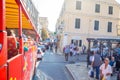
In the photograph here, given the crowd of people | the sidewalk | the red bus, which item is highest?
the red bus

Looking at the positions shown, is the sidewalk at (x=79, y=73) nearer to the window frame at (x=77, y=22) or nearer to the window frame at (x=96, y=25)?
the window frame at (x=77, y=22)

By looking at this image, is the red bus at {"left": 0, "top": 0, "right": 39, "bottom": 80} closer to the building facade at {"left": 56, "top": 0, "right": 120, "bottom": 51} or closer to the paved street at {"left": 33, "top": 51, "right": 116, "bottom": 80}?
the paved street at {"left": 33, "top": 51, "right": 116, "bottom": 80}

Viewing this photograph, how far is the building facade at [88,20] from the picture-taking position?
131 ft

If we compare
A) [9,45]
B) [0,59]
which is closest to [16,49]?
[9,45]

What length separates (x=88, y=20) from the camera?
134ft

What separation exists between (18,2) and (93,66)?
444 inches

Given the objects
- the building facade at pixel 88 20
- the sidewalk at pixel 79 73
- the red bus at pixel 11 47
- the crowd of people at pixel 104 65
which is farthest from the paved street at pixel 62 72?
the building facade at pixel 88 20

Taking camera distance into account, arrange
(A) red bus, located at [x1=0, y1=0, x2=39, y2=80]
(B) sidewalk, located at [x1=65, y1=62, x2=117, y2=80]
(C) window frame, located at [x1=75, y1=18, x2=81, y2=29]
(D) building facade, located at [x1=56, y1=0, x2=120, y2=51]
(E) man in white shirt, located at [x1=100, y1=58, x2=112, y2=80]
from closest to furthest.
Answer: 1. (A) red bus, located at [x1=0, y1=0, x2=39, y2=80]
2. (E) man in white shirt, located at [x1=100, y1=58, x2=112, y2=80]
3. (B) sidewalk, located at [x1=65, y1=62, x2=117, y2=80]
4. (D) building facade, located at [x1=56, y1=0, x2=120, y2=51]
5. (C) window frame, located at [x1=75, y1=18, x2=81, y2=29]

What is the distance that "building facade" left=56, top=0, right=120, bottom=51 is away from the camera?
39.9 m

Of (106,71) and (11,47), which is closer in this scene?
(11,47)

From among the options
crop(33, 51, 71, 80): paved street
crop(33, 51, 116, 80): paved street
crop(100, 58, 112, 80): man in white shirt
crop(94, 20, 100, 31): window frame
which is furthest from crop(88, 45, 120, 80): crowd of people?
crop(94, 20, 100, 31): window frame

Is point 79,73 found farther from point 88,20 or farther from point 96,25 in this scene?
point 96,25

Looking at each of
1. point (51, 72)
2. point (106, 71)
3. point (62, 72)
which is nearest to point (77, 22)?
point (62, 72)

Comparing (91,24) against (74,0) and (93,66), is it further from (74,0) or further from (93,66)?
(93,66)
